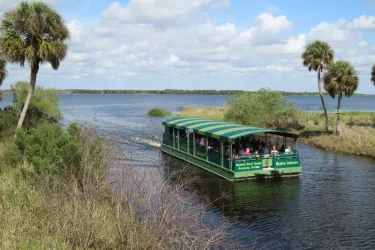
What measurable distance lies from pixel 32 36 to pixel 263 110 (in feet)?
89.8

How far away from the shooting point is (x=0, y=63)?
29938 millimetres

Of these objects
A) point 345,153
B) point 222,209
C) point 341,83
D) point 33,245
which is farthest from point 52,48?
point 341,83

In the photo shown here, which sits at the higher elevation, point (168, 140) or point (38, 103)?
point (38, 103)

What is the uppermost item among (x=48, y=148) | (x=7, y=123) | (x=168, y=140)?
(x=7, y=123)

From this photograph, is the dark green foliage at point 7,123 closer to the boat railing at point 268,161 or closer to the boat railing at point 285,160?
the boat railing at point 268,161

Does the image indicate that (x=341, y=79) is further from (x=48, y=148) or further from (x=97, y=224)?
(x=97, y=224)

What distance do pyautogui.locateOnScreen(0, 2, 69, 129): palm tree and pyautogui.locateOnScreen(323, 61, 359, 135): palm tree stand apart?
27367mm

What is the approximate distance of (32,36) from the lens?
23219 mm

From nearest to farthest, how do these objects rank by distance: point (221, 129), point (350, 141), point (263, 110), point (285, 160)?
point (285, 160) → point (221, 129) → point (350, 141) → point (263, 110)

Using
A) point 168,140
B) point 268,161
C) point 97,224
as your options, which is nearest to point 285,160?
point 268,161

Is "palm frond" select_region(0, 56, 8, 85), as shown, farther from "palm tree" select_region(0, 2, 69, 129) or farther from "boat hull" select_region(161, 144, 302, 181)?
"boat hull" select_region(161, 144, 302, 181)

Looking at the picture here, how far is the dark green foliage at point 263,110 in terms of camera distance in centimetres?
4269

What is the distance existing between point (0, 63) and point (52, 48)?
29.9 ft

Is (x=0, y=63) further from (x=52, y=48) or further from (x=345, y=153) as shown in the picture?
(x=345, y=153)
